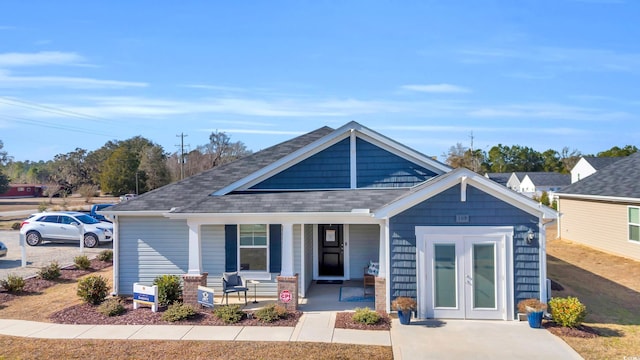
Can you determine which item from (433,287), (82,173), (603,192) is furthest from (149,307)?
(82,173)

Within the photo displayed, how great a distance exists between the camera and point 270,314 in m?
10.3

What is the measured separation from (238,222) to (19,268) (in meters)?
11.5

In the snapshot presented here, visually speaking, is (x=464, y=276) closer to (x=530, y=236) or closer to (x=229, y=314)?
(x=530, y=236)

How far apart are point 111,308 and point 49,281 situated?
19.4ft

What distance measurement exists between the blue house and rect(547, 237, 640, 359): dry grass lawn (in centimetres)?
175

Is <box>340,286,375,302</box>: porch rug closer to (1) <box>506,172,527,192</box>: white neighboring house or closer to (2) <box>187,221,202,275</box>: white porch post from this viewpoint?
(2) <box>187,221,202,275</box>: white porch post

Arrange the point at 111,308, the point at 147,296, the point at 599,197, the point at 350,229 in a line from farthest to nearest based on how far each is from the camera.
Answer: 1. the point at 599,197
2. the point at 350,229
3. the point at 147,296
4. the point at 111,308

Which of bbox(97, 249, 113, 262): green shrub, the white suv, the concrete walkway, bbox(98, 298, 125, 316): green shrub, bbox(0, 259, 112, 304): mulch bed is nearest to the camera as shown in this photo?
the concrete walkway

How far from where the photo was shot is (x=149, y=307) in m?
11.4

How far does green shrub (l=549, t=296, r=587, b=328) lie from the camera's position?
9.55 m

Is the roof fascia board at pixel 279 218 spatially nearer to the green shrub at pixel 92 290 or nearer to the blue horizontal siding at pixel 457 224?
the blue horizontal siding at pixel 457 224

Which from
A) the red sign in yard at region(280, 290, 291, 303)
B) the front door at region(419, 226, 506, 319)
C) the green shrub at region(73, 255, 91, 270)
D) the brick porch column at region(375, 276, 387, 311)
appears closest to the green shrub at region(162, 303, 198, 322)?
the red sign in yard at region(280, 290, 291, 303)

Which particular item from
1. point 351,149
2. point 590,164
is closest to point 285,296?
point 351,149

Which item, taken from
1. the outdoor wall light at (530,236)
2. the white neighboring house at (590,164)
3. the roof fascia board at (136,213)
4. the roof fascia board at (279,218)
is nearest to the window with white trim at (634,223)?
the outdoor wall light at (530,236)
